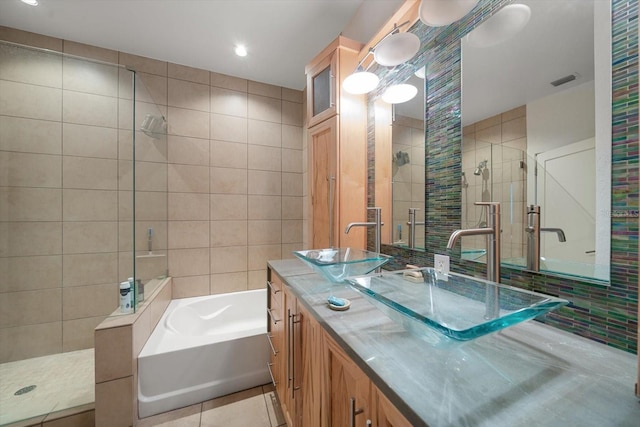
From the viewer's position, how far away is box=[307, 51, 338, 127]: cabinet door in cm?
155

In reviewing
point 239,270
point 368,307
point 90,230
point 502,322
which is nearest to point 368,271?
point 368,307

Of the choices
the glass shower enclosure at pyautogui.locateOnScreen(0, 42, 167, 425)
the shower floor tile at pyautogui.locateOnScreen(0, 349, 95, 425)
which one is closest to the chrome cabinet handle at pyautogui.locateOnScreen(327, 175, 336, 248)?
the glass shower enclosure at pyautogui.locateOnScreen(0, 42, 167, 425)

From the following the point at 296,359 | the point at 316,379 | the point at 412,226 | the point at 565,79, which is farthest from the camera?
the point at 412,226

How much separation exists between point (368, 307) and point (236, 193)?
205 cm

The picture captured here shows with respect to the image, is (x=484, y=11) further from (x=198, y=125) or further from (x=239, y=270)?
(x=239, y=270)

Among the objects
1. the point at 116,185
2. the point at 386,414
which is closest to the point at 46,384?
the point at 116,185

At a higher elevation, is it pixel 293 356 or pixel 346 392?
pixel 346 392

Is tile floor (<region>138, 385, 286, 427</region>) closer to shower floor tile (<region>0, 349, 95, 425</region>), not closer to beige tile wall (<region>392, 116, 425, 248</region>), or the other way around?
shower floor tile (<region>0, 349, 95, 425</region>)

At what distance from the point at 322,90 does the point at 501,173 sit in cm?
130

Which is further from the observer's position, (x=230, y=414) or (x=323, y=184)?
(x=323, y=184)

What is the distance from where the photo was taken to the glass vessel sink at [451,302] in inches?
18.1

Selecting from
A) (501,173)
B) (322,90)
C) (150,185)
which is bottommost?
(501,173)

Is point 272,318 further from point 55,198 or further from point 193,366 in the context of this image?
point 55,198

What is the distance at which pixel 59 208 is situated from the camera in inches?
74.2
